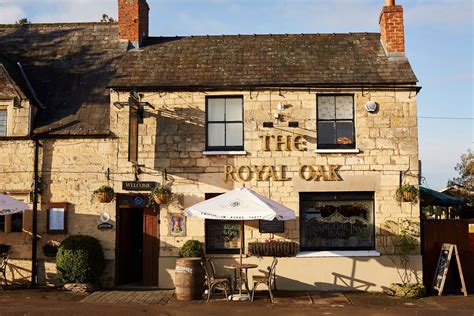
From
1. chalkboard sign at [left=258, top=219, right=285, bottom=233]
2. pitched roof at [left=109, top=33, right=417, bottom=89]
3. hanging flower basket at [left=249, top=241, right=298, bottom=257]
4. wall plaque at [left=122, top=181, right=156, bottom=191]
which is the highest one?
pitched roof at [left=109, top=33, right=417, bottom=89]

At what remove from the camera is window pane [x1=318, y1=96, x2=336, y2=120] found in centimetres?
1473

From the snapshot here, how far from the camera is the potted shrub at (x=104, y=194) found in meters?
14.1

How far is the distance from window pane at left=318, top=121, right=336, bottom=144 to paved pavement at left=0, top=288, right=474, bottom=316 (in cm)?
403

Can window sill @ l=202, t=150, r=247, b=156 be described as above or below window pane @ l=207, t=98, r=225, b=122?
below

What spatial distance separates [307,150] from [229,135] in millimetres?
2151

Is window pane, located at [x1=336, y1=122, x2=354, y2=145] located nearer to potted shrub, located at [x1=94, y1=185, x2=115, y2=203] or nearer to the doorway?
the doorway

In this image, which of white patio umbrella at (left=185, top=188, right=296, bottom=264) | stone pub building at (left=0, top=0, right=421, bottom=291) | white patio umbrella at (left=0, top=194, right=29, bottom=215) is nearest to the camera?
white patio umbrella at (left=185, top=188, right=296, bottom=264)

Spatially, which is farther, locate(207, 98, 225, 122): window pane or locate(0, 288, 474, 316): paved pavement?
locate(207, 98, 225, 122): window pane

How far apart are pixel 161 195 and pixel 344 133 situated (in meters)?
5.16

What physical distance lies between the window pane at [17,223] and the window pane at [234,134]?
604cm

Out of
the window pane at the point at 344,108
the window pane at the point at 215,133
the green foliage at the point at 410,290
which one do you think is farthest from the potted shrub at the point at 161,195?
the green foliage at the point at 410,290

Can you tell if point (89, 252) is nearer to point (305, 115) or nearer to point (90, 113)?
point (90, 113)

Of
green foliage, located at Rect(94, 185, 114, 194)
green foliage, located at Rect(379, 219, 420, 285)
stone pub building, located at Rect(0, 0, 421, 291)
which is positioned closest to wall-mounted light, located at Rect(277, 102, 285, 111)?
stone pub building, located at Rect(0, 0, 421, 291)

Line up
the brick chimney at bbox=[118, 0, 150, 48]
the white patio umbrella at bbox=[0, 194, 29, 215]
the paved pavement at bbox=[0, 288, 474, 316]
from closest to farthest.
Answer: the paved pavement at bbox=[0, 288, 474, 316]
the white patio umbrella at bbox=[0, 194, 29, 215]
the brick chimney at bbox=[118, 0, 150, 48]
